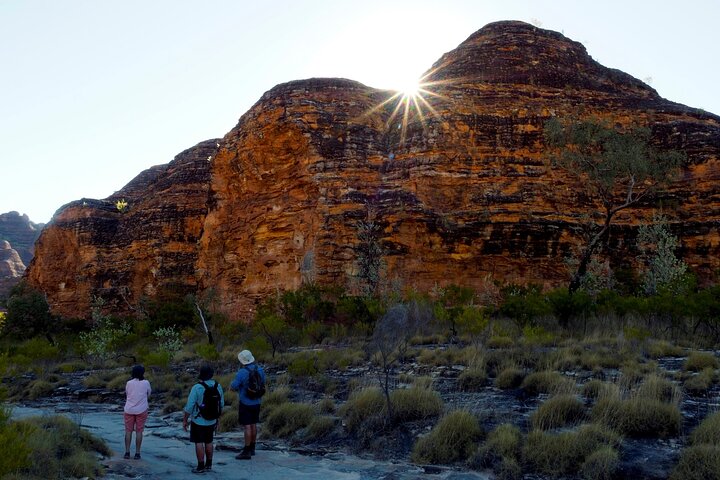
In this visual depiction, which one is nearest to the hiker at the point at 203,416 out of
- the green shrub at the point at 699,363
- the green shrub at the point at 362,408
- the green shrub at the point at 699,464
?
the green shrub at the point at 362,408

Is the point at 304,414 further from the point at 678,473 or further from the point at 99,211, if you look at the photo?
the point at 99,211

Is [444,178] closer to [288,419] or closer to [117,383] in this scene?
[117,383]

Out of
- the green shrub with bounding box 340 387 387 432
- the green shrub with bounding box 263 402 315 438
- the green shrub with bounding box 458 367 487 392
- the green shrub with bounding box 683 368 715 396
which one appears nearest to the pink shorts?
the green shrub with bounding box 263 402 315 438

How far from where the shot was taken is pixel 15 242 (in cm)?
9806

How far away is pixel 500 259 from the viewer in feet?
83.7

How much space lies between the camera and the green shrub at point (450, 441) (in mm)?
7387

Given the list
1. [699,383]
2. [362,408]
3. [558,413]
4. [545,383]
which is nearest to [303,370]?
[362,408]

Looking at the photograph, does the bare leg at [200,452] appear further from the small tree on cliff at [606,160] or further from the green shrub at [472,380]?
the small tree on cliff at [606,160]

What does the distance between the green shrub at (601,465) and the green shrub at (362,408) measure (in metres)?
3.70

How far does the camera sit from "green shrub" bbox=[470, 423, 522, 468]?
22.5 feet

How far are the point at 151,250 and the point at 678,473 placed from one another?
3958 cm

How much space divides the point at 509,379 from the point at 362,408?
9.27 ft

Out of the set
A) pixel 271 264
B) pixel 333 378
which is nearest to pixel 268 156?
pixel 271 264

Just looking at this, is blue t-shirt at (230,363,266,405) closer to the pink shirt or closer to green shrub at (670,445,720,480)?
the pink shirt
